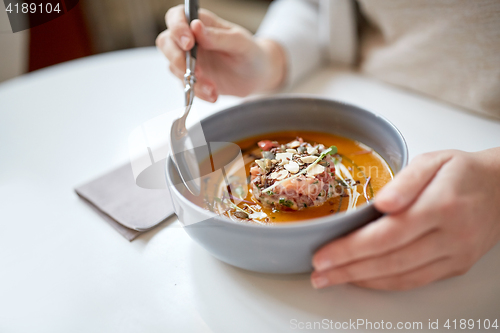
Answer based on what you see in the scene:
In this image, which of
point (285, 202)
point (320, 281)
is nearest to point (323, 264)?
point (320, 281)

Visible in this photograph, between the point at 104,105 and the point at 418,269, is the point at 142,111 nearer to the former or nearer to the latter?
the point at 104,105

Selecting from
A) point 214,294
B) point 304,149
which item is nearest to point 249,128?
point 304,149

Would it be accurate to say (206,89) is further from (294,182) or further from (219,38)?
(294,182)

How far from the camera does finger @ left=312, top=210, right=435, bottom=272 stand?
0.40 m

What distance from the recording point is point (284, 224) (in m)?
0.50

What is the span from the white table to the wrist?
7cm

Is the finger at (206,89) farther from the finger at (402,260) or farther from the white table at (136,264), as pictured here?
the finger at (402,260)

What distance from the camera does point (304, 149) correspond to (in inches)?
23.7

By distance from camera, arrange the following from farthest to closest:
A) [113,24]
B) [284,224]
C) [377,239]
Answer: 1. [113,24]
2. [284,224]
3. [377,239]

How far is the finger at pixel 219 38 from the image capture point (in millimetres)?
790

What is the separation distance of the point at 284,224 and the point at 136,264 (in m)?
0.23

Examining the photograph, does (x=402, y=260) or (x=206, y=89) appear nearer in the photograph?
(x=402, y=260)

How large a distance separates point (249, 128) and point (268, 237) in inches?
13.5

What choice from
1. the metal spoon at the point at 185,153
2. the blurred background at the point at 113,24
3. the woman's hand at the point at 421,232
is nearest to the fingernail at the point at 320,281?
the woman's hand at the point at 421,232
